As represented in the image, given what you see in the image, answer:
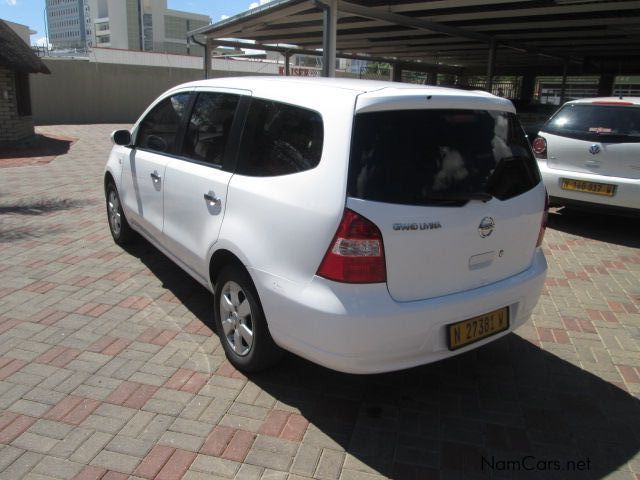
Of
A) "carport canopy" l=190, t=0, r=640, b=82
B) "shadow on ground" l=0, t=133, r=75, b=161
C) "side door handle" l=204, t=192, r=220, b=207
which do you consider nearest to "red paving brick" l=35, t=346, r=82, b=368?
"side door handle" l=204, t=192, r=220, b=207

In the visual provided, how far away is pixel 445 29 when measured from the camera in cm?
1145

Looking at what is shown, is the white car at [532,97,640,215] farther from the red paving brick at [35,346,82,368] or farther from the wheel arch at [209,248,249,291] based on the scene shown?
the red paving brick at [35,346,82,368]

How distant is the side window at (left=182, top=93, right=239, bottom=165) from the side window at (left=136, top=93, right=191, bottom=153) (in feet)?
0.74

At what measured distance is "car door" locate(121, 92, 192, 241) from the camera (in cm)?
418

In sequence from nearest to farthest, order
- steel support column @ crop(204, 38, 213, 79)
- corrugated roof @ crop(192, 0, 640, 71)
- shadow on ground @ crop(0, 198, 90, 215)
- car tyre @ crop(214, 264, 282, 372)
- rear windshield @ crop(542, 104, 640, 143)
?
1. car tyre @ crop(214, 264, 282, 372)
2. rear windshield @ crop(542, 104, 640, 143)
3. shadow on ground @ crop(0, 198, 90, 215)
4. corrugated roof @ crop(192, 0, 640, 71)
5. steel support column @ crop(204, 38, 213, 79)

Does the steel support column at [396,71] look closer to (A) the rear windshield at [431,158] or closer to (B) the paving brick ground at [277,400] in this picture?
(B) the paving brick ground at [277,400]

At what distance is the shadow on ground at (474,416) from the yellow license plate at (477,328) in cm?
47

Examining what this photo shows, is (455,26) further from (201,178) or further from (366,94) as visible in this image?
(366,94)

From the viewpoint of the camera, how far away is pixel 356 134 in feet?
8.51

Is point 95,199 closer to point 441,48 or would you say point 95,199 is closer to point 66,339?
point 66,339

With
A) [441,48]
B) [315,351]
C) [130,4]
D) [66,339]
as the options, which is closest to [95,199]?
[66,339]

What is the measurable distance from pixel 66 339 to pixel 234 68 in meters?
27.0

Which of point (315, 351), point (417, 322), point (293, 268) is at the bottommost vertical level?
point (315, 351)

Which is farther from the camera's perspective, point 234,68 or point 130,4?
point 130,4
